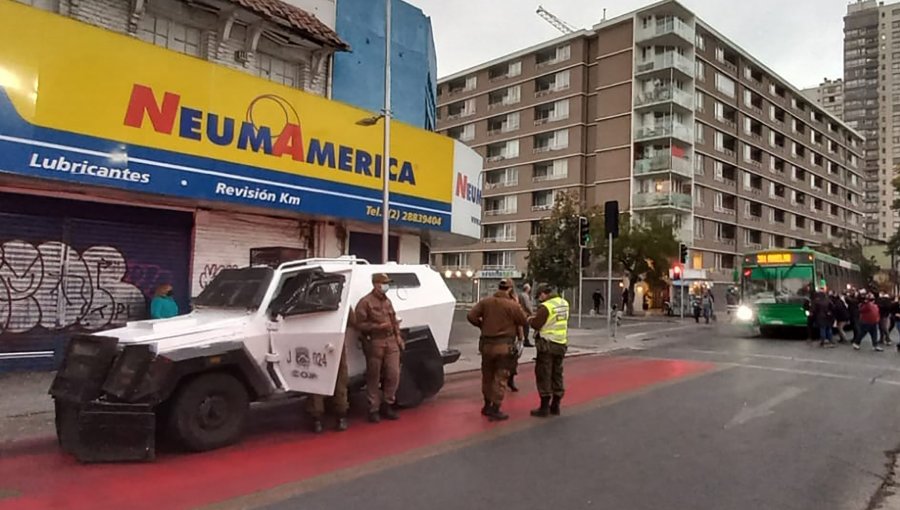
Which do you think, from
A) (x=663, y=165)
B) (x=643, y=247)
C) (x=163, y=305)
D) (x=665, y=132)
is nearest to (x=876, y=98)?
(x=665, y=132)

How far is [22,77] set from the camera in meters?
9.34

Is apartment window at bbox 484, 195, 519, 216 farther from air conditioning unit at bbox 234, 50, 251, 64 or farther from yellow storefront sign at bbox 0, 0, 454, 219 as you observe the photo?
air conditioning unit at bbox 234, 50, 251, 64

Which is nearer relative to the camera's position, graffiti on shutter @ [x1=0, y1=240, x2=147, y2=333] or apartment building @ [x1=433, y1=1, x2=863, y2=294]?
graffiti on shutter @ [x1=0, y1=240, x2=147, y2=333]

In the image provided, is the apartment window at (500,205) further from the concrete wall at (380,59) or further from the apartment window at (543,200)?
the concrete wall at (380,59)

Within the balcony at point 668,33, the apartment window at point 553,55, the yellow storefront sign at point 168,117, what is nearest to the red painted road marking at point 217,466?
the yellow storefront sign at point 168,117

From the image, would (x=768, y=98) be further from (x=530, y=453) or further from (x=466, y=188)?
(x=530, y=453)

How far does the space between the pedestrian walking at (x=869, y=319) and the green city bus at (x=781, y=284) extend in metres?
Answer: 2.32

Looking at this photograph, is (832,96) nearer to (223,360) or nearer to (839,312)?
(839,312)

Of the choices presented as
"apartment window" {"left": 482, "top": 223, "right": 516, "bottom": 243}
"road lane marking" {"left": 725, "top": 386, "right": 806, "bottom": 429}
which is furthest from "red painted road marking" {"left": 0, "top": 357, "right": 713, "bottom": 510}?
"apartment window" {"left": 482, "top": 223, "right": 516, "bottom": 243}

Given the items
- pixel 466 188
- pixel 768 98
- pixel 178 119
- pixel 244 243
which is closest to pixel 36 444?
pixel 178 119

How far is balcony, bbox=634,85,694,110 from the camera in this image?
4969cm

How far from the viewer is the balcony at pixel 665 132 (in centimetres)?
4940

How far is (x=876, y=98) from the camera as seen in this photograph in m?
142

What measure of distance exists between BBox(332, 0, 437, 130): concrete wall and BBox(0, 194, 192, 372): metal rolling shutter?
660cm
